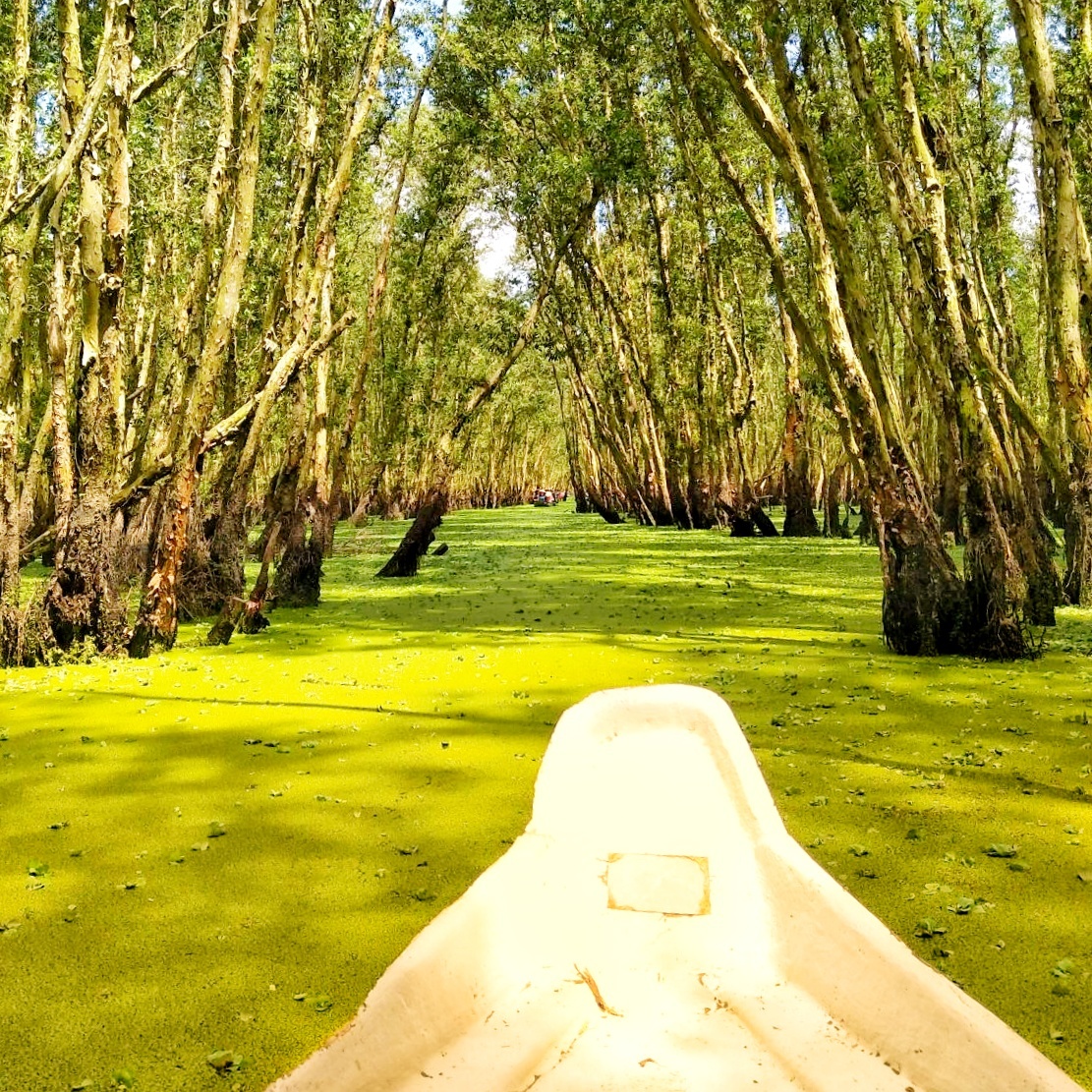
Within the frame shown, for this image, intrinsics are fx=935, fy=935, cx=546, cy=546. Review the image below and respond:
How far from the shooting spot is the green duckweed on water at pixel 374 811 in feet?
10.3

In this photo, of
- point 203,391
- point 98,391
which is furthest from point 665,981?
point 98,391

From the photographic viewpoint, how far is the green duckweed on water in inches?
124

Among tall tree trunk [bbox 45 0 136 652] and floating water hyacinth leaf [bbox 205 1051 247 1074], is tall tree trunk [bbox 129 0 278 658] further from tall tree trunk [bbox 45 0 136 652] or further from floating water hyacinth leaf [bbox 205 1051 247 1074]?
A: floating water hyacinth leaf [bbox 205 1051 247 1074]

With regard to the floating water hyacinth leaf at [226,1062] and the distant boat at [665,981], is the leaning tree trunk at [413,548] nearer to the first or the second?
the distant boat at [665,981]

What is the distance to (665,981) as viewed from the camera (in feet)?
9.69

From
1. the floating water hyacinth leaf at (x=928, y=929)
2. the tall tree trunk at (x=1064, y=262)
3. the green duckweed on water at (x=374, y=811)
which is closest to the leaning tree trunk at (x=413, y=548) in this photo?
the green duckweed on water at (x=374, y=811)

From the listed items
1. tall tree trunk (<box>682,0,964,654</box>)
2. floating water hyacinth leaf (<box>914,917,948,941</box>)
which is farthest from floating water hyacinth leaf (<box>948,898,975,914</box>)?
tall tree trunk (<box>682,0,964,654</box>)

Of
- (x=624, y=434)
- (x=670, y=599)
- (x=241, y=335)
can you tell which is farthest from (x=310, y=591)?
(x=624, y=434)

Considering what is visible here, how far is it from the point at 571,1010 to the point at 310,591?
11921mm

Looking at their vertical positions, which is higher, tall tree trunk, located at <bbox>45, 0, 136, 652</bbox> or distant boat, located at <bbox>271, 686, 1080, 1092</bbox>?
tall tree trunk, located at <bbox>45, 0, 136, 652</bbox>

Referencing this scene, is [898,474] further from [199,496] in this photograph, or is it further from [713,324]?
[713,324]

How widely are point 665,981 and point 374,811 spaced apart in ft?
8.08

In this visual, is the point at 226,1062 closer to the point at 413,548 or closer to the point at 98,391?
the point at 98,391

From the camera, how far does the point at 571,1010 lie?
2.75 meters
